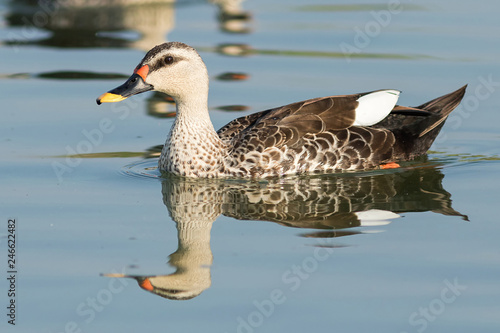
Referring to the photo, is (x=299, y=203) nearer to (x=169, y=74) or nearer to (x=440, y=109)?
(x=169, y=74)

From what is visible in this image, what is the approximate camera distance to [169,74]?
1070 cm

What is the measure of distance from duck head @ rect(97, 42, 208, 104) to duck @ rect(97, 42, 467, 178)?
1cm

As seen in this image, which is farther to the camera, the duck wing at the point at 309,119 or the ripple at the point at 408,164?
the ripple at the point at 408,164

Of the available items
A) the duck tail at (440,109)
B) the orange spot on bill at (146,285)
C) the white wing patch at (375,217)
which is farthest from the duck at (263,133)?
the orange spot on bill at (146,285)

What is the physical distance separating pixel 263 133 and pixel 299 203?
1.14 metres

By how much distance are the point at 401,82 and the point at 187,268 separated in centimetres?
798

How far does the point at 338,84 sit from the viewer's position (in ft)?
50.8

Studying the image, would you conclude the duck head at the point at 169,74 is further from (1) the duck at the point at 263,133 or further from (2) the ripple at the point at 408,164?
(2) the ripple at the point at 408,164

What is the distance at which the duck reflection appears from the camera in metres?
9.14

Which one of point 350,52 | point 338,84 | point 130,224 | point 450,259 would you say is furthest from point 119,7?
point 450,259

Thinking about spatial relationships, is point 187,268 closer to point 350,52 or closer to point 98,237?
point 98,237

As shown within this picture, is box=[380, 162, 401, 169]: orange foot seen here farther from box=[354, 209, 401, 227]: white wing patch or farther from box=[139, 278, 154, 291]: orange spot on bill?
box=[139, 278, 154, 291]: orange spot on bill

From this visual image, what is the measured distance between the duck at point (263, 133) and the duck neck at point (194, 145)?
0.01m

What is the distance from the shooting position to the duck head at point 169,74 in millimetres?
10617
